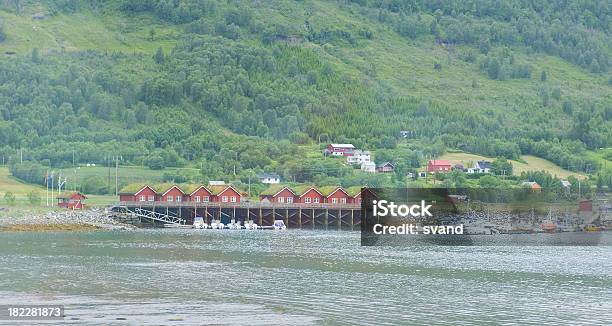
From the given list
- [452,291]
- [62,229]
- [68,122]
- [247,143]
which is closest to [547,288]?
[452,291]

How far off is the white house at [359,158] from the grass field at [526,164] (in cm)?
1251

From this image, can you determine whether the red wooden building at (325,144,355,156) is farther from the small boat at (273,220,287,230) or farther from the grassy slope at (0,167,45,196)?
the small boat at (273,220,287,230)

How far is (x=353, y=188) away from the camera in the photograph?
5935 inches

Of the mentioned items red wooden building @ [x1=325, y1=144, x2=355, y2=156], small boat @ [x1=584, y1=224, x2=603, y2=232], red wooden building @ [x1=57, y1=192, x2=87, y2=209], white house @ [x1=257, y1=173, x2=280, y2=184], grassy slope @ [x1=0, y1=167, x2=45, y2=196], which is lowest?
small boat @ [x1=584, y1=224, x2=603, y2=232]

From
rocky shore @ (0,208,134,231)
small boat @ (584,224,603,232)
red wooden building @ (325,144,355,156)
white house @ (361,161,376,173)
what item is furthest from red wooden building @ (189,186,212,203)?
red wooden building @ (325,144,355,156)

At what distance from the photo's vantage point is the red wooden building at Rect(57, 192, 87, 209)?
132250 millimetres

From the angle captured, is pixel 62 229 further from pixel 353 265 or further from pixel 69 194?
pixel 353 265

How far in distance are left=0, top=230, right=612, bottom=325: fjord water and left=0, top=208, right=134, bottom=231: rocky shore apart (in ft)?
52.2

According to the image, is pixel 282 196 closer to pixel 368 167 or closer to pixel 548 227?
pixel 548 227

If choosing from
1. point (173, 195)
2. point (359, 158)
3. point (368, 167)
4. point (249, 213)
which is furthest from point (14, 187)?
point (359, 158)

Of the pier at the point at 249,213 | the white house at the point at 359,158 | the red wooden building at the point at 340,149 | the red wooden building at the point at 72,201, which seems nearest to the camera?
the pier at the point at 249,213

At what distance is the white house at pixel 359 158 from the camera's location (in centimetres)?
18451

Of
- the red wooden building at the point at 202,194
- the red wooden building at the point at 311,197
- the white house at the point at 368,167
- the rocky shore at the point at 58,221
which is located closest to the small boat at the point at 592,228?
the red wooden building at the point at 311,197

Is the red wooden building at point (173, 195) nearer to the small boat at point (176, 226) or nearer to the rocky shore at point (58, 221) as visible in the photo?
the small boat at point (176, 226)
